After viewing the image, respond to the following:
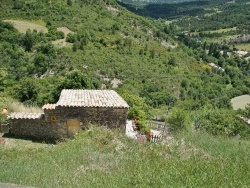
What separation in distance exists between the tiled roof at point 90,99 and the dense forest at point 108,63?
3.28 m

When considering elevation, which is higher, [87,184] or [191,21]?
[87,184]

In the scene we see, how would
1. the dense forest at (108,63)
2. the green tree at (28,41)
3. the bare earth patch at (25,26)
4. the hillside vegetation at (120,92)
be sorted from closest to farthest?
the hillside vegetation at (120,92), the dense forest at (108,63), the green tree at (28,41), the bare earth patch at (25,26)

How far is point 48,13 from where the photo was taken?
6022 cm

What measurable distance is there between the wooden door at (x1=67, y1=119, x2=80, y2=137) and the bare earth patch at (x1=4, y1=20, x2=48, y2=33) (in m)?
40.0

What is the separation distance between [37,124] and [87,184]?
847 centimetres

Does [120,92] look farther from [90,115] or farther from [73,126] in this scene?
[73,126]

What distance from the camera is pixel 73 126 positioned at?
43.3ft

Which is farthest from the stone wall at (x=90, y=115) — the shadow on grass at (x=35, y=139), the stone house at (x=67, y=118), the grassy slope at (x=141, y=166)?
the grassy slope at (x=141, y=166)

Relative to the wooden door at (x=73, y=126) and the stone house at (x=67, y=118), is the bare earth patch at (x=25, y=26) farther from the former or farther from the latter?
the wooden door at (x=73, y=126)

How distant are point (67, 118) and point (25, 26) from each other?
43.8 meters

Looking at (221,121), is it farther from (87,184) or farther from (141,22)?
(141,22)

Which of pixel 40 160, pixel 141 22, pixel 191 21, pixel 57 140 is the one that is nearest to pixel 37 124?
pixel 57 140

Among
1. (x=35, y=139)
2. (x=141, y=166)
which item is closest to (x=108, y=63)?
(x=35, y=139)

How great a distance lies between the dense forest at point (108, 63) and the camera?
1269 inches
